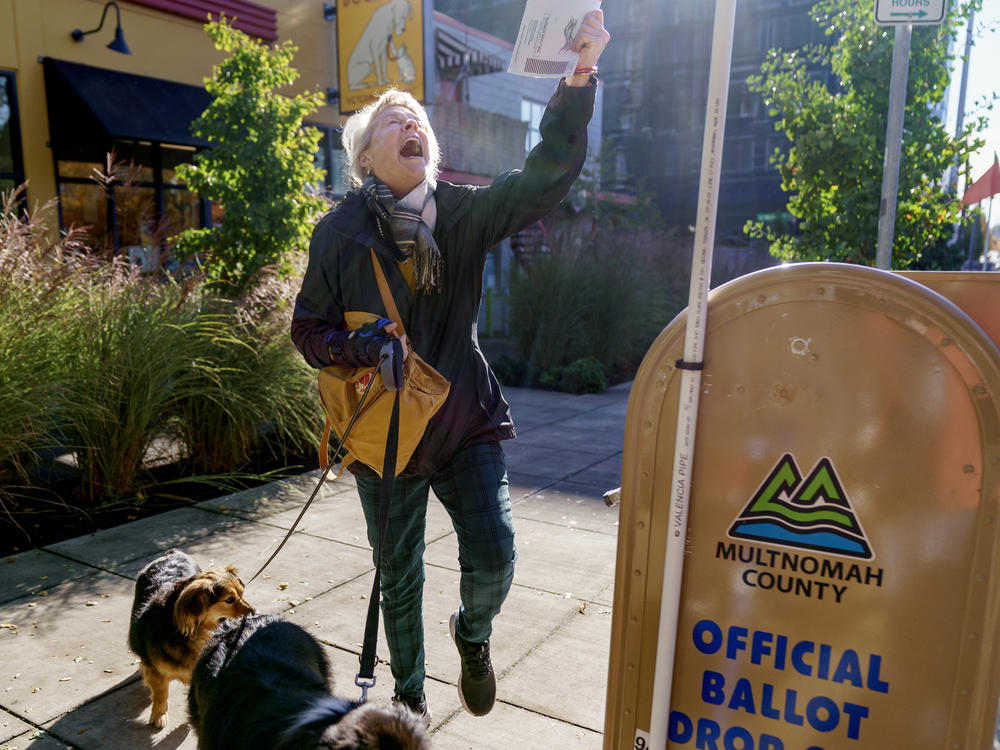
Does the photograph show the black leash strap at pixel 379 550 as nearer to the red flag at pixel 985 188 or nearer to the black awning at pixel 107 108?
the red flag at pixel 985 188

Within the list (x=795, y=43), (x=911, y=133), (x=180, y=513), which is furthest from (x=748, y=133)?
(x=180, y=513)

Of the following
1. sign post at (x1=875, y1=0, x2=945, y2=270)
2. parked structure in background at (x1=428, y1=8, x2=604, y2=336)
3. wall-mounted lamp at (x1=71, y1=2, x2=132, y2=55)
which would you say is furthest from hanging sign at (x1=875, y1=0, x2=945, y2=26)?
parked structure in background at (x1=428, y1=8, x2=604, y2=336)

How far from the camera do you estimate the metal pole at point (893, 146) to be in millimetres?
4941

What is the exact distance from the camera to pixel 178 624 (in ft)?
9.03

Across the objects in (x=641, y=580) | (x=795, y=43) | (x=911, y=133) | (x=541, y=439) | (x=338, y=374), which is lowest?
(x=541, y=439)

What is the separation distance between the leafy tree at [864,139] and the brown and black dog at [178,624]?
6549 mm

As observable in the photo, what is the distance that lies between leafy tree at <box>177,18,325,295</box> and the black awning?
3.71 metres

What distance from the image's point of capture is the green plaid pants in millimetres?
2471

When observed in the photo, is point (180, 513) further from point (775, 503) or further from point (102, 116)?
point (102, 116)

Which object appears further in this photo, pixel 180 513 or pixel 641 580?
pixel 180 513

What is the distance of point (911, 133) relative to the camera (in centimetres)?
722

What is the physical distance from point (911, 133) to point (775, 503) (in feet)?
22.1

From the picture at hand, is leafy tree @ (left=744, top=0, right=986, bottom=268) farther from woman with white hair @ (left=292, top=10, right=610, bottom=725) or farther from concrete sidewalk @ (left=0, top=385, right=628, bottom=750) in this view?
woman with white hair @ (left=292, top=10, right=610, bottom=725)

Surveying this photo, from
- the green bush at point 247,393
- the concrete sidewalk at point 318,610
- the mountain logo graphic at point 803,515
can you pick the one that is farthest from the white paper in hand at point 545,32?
the green bush at point 247,393
